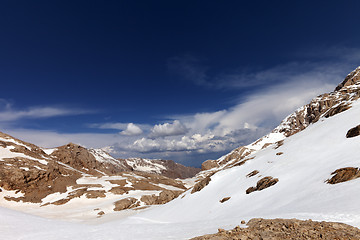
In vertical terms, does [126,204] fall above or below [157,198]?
below

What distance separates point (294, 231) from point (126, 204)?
69040 mm

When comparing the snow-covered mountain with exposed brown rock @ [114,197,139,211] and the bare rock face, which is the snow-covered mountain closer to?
the bare rock face

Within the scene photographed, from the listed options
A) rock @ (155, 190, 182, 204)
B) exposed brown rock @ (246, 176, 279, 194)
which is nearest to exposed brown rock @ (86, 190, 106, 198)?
rock @ (155, 190, 182, 204)

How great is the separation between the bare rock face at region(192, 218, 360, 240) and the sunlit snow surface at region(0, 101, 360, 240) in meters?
1.71

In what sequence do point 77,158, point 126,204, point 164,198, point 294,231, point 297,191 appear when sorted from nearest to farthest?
point 294,231 → point 297,191 → point 126,204 → point 164,198 → point 77,158

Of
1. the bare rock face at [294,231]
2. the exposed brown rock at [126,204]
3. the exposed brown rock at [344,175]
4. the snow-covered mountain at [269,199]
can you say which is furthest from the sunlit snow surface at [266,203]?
the exposed brown rock at [126,204]

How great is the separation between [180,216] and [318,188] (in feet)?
74.6

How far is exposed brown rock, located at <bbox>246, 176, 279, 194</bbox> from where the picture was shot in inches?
1123

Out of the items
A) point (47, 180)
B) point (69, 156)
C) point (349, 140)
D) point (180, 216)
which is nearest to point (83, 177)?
point (47, 180)

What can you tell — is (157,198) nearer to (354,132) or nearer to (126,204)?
(126,204)

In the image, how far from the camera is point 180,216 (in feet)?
113

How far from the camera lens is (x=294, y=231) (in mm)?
10680

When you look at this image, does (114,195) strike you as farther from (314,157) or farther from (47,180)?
(314,157)

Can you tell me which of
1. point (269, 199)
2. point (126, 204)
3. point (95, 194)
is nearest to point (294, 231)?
point (269, 199)
